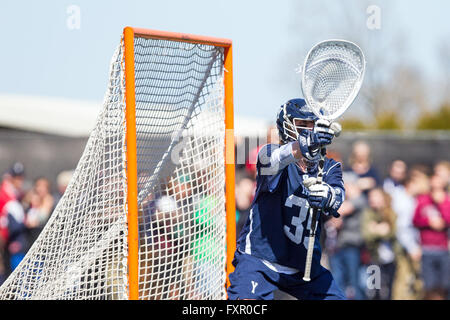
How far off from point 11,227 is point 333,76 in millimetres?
6417

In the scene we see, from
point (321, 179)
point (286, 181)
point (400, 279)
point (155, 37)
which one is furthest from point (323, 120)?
point (400, 279)

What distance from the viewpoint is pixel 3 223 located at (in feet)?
31.4

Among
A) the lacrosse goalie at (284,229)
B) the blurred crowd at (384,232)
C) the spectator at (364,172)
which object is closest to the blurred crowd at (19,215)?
the blurred crowd at (384,232)

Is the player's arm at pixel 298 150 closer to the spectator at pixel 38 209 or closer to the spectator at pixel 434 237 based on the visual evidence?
the spectator at pixel 434 237

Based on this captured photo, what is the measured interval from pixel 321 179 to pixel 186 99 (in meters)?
1.25

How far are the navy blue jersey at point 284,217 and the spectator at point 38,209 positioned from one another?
5.57 metres

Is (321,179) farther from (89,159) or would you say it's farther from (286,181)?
(89,159)

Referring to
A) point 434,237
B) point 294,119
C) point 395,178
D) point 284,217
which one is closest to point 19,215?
point 395,178

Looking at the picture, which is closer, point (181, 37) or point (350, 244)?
point (181, 37)

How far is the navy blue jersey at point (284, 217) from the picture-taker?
4246 mm

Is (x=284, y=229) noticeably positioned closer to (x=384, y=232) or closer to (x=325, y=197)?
(x=325, y=197)

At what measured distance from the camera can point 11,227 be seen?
9.45 m

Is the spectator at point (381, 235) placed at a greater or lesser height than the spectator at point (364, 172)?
lesser

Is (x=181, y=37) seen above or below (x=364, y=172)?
above
